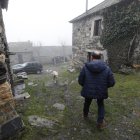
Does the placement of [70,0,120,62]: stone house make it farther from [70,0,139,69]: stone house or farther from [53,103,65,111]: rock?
[53,103,65,111]: rock

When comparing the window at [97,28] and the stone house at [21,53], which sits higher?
the window at [97,28]

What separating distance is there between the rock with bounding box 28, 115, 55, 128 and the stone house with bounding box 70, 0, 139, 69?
312 inches

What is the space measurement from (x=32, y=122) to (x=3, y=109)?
1138 mm

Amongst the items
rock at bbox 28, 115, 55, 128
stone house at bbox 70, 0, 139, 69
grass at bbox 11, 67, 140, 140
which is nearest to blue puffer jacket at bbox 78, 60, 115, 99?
grass at bbox 11, 67, 140, 140

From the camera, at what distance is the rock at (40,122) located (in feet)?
15.2

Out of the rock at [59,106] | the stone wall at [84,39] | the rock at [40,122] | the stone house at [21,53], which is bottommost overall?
the stone house at [21,53]

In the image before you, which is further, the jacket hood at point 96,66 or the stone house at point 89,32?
the stone house at point 89,32

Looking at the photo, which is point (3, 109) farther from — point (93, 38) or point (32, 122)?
point (93, 38)

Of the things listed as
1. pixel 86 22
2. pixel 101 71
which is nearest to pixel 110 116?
pixel 101 71

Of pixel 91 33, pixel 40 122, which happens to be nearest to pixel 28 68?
pixel 91 33

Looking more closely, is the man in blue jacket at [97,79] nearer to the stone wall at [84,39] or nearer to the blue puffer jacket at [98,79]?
the blue puffer jacket at [98,79]

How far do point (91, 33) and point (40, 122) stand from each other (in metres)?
10.6

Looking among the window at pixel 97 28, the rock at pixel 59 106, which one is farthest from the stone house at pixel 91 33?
the rock at pixel 59 106

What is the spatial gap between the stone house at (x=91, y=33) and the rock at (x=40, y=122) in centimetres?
791
